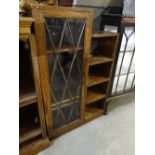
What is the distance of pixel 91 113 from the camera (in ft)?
6.75

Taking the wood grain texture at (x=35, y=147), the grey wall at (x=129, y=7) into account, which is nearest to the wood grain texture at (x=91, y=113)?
the wood grain texture at (x=35, y=147)

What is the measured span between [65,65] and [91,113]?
76 centimetres

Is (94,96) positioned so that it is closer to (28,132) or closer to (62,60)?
(62,60)

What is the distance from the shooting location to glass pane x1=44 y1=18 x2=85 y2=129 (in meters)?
1.38

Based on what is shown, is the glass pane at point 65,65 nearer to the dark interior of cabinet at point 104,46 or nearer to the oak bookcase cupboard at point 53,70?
the oak bookcase cupboard at point 53,70

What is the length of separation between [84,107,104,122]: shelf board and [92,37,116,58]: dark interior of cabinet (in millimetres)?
633

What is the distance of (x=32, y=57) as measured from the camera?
1.28 m

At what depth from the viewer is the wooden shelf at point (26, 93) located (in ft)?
4.34

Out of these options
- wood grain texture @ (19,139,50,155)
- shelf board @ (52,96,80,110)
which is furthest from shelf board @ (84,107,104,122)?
wood grain texture @ (19,139,50,155)

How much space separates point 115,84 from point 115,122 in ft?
1.41
